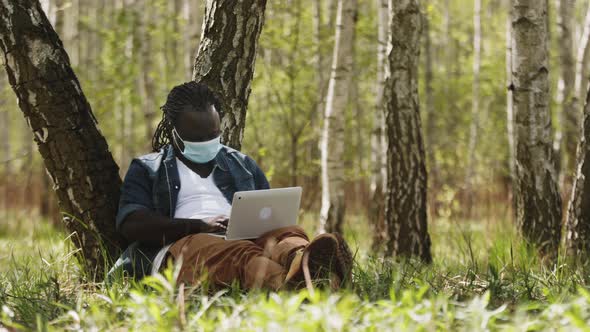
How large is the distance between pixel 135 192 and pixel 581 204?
10.6ft

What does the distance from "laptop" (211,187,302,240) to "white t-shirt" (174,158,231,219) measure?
0.65ft

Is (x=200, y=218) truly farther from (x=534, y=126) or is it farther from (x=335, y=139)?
(x=335, y=139)

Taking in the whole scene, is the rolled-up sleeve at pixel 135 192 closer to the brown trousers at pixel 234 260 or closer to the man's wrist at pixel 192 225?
the man's wrist at pixel 192 225

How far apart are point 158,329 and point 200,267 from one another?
0.92 metres

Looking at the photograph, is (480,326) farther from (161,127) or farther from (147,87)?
(147,87)

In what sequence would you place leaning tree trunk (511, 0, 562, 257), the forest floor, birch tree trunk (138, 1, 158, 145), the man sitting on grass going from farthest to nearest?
1. birch tree trunk (138, 1, 158, 145)
2. leaning tree trunk (511, 0, 562, 257)
3. the man sitting on grass
4. the forest floor

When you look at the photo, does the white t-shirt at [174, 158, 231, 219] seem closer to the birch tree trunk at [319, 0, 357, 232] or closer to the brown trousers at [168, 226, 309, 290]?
the brown trousers at [168, 226, 309, 290]

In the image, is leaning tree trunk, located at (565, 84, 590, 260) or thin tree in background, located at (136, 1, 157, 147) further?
thin tree in background, located at (136, 1, 157, 147)

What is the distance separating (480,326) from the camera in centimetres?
266

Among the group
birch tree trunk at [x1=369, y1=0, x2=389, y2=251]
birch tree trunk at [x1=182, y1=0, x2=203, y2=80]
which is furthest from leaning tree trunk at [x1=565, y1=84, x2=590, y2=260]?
birch tree trunk at [x1=182, y1=0, x2=203, y2=80]

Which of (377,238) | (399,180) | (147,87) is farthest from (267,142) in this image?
(399,180)

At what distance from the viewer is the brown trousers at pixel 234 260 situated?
3471 mm

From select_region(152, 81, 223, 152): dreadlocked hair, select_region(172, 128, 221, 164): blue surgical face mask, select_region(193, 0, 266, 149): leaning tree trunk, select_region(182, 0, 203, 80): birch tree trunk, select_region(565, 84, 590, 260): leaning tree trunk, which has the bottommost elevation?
select_region(565, 84, 590, 260): leaning tree trunk

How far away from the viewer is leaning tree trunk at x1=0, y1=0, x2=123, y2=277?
13.5ft
